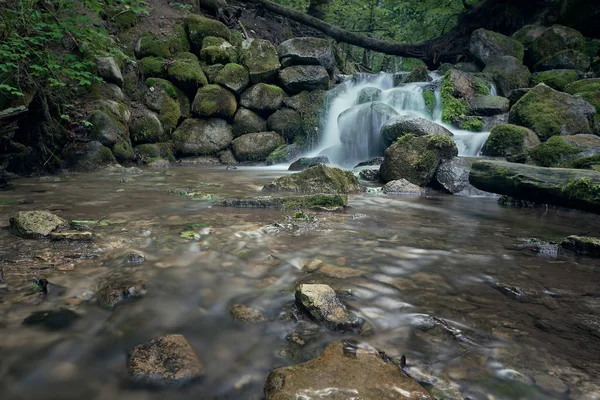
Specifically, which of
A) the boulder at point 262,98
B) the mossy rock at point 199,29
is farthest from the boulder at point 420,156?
the mossy rock at point 199,29

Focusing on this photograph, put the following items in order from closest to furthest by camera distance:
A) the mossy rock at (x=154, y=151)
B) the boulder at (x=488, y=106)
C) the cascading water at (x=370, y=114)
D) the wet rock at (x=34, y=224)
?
1. the wet rock at (x=34, y=224)
2. the mossy rock at (x=154, y=151)
3. the cascading water at (x=370, y=114)
4. the boulder at (x=488, y=106)

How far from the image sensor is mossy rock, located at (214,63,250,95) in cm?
1367

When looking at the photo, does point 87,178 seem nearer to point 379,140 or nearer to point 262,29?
point 379,140

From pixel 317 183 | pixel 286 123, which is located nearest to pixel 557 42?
pixel 286 123

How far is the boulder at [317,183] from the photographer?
6645 mm

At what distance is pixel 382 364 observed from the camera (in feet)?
5.51

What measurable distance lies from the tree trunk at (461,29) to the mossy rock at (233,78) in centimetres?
638

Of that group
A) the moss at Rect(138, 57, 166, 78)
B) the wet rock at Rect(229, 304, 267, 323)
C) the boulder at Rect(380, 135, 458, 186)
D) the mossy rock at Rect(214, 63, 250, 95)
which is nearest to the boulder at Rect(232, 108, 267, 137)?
the mossy rock at Rect(214, 63, 250, 95)

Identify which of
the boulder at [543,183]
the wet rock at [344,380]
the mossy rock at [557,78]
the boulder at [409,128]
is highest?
the mossy rock at [557,78]

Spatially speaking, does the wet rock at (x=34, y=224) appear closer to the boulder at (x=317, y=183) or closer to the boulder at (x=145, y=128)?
the boulder at (x=317, y=183)

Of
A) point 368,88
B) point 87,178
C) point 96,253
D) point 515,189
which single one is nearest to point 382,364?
point 96,253

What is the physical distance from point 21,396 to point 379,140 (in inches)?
431

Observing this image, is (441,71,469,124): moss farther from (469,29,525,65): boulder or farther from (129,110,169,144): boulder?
(129,110,169,144): boulder

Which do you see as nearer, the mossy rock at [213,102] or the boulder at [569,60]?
the mossy rock at [213,102]
